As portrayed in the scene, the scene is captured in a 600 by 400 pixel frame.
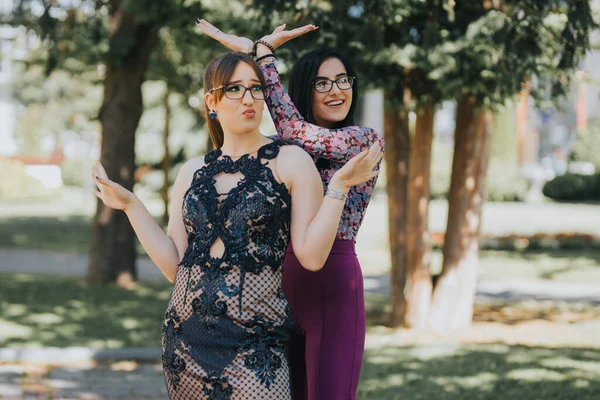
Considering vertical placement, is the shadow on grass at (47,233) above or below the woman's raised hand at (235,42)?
below

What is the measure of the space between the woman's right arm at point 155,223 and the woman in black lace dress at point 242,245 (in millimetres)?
100

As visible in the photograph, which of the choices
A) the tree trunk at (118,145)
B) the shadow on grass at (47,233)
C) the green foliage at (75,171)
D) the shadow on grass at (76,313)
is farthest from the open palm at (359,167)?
the green foliage at (75,171)

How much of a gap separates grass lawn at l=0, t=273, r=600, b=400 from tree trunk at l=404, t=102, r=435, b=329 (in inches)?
14.4

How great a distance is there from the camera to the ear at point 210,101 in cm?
299

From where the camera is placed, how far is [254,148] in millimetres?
2982

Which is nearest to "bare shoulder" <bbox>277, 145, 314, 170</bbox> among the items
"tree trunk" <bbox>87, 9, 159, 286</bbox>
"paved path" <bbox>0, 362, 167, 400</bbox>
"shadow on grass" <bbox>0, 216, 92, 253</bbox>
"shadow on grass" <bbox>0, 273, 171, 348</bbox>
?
"paved path" <bbox>0, 362, 167, 400</bbox>

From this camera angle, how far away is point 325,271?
3.33 meters

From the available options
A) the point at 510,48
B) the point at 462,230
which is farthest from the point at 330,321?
the point at 462,230

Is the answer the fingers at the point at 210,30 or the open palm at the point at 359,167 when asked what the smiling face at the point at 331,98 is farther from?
the open palm at the point at 359,167

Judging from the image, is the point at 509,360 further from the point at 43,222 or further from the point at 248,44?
the point at 43,222

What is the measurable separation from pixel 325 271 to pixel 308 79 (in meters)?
0.77

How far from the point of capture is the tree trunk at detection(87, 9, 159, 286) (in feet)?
41.2

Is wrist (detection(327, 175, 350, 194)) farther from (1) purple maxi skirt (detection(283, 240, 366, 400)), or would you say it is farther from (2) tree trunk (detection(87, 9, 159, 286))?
(2) tree trunk (detection(87, 9, 159, 286))

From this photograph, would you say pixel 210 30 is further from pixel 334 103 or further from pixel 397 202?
pixel 397 202
